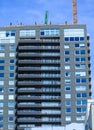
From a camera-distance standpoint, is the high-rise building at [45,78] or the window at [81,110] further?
the high-rise building at [45,78]

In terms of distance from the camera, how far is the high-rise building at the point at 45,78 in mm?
174500

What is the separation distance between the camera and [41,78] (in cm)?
17812

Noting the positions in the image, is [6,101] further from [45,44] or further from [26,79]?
[45,44]

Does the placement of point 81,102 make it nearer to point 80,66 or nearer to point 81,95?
point 81,95

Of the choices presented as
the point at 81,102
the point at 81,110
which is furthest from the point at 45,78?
the point at 81,110

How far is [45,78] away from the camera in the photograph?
178375mm

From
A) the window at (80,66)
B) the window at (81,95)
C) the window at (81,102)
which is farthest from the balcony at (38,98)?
the window at (80,66)

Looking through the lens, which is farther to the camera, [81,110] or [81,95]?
[81,95]

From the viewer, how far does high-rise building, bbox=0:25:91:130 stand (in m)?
174

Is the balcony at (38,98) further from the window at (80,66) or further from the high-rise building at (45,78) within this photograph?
the window at (80,66)

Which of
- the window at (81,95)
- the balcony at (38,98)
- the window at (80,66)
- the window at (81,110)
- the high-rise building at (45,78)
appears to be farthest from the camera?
the window at (80,66)

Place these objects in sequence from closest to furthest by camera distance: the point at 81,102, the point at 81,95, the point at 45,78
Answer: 1. the point at 81,102
2. the point at 81,95
3. the point at 45,78

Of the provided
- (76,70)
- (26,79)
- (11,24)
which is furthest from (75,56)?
(11,24)

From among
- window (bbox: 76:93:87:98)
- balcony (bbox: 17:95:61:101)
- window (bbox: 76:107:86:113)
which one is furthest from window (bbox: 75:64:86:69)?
window (bbox: 76:107:86:113)
